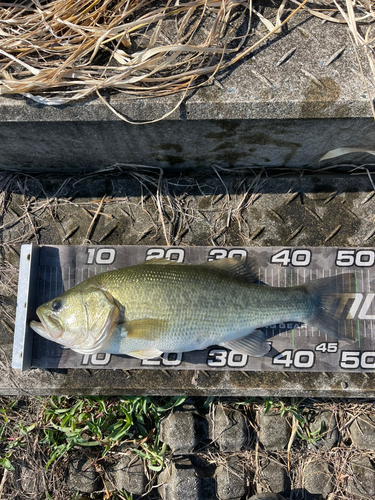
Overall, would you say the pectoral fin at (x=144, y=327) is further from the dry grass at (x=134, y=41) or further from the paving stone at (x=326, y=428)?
the paving stone at (x=326, y=428)

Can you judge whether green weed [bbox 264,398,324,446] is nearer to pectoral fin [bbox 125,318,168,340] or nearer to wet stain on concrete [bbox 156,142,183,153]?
pectoral fin [bbox 125,318,168,340]

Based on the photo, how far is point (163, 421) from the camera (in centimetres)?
356

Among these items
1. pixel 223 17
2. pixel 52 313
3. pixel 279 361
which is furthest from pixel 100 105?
pixel 279 361

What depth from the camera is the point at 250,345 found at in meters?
3.12

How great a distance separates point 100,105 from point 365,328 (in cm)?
329

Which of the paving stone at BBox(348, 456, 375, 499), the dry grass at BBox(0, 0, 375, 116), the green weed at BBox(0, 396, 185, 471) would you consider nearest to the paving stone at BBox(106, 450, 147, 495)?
the green weed at BBox(0, 396, 185, 471)

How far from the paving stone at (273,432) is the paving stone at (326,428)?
1.13ft

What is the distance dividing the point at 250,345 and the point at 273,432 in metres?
1.30

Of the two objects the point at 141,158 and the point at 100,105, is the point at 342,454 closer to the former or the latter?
the point at 141,158

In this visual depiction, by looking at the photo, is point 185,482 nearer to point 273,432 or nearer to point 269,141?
point 273,432

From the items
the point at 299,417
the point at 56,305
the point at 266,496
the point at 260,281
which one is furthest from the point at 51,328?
the point at 266,496

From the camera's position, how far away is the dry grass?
8.47 ft

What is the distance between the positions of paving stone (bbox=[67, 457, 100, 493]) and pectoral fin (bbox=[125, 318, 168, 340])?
2020mm

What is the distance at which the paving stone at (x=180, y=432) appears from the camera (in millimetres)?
3482
